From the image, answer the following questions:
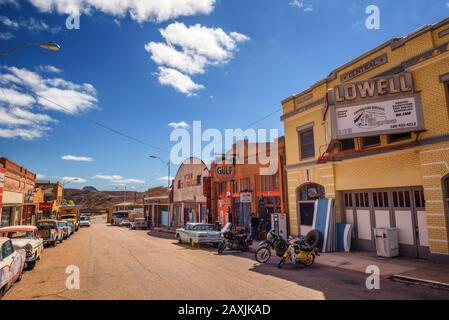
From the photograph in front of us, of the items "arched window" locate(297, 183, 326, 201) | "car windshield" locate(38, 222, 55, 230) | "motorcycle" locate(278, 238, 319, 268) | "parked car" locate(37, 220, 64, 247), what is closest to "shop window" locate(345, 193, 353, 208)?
"arched window" locate(297, 183, 326, 201)

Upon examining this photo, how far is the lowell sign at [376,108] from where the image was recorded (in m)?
12.2

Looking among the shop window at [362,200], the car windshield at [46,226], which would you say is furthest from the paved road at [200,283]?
the car windshield at [46,226]

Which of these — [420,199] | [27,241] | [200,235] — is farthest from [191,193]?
[420,199]

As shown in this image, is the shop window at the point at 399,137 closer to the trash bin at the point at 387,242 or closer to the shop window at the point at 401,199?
the shop window at the point at 401,199

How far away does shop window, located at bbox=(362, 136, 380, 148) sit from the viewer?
14211 millimetres

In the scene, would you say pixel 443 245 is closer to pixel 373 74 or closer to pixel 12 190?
pixel 373 74

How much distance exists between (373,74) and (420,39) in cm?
235

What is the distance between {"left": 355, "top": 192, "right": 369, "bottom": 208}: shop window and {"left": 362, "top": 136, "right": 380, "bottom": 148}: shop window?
235 centimetres

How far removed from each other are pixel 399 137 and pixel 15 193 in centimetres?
2931

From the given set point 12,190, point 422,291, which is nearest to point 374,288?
point 422,291

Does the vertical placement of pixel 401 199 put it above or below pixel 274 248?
above

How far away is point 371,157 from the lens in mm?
14148

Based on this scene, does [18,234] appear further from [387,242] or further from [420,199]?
[420,199]

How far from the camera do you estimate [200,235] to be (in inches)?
726
